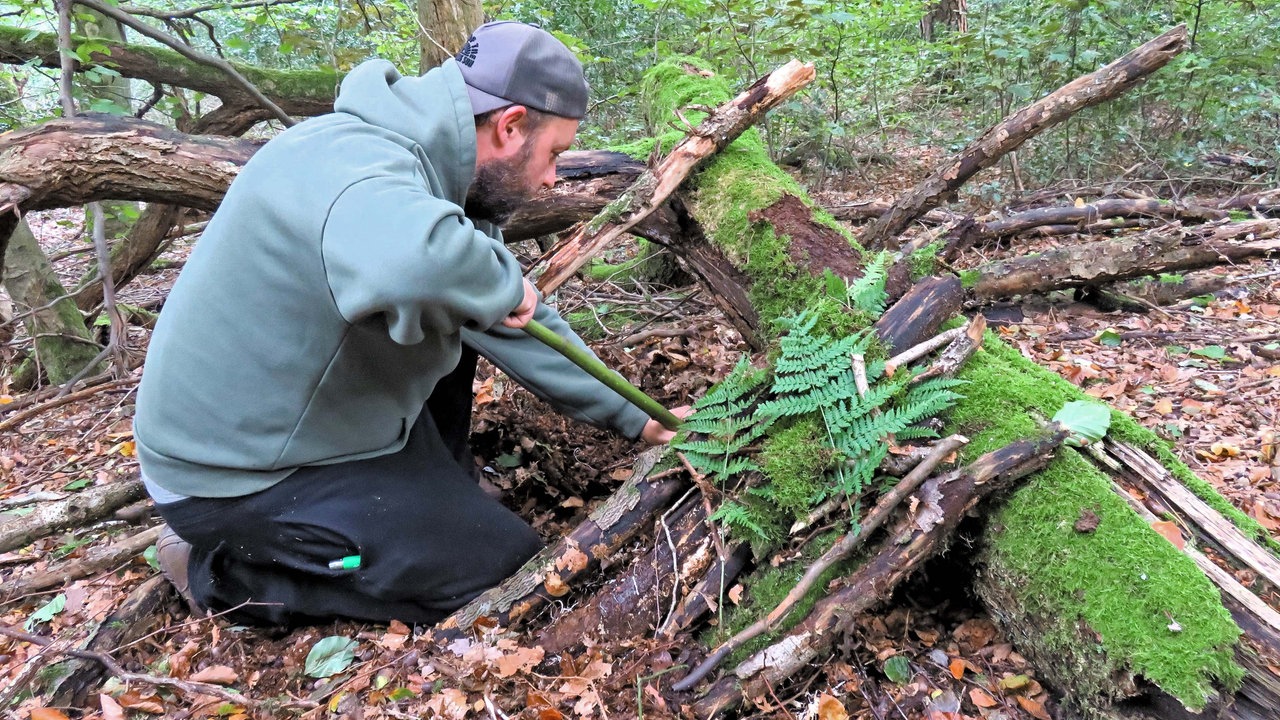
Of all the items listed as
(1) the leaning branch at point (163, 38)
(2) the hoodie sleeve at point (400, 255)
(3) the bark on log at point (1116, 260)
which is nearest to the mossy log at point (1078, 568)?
(2) the hoodie sleeve at point (400, 255)

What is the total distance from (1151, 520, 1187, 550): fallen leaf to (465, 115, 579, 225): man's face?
218 centimetres

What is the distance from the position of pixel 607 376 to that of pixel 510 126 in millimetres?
1009

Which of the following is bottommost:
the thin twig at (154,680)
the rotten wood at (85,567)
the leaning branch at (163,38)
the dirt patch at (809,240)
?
the rotten wood at (85,567)

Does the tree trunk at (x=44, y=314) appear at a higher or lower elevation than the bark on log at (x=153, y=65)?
lower

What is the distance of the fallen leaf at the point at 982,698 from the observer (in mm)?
1898

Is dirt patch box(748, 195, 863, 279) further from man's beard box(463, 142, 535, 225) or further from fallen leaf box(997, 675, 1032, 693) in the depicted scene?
fallen leaf box(997, 675, 1032, 693)

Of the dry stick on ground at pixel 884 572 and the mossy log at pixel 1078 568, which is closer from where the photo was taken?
the mossy log at pixel 1078 568

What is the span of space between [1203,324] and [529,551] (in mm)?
4306

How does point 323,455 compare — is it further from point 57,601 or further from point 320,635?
point 57,601

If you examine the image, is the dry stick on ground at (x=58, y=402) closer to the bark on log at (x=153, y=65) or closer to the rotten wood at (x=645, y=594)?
the bark on log at (x=153, y=65)

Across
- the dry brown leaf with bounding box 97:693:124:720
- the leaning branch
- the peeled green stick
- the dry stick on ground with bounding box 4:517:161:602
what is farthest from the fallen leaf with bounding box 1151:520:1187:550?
the leaning branch

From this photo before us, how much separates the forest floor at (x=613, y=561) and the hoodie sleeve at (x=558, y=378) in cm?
60

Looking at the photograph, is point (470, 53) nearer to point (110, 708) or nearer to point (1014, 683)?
point (110, 708)

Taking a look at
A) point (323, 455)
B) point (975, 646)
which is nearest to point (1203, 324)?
point (975, 646)
